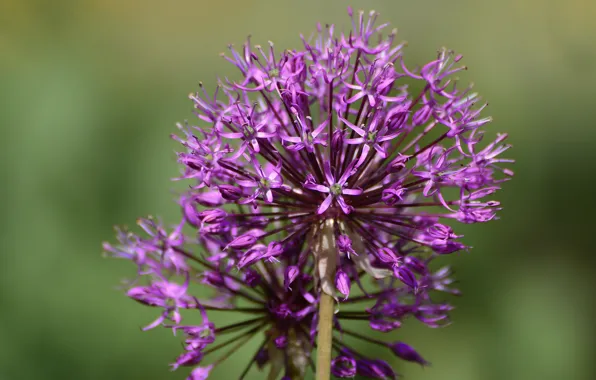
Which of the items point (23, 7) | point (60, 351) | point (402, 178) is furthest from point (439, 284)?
point (23, 7)

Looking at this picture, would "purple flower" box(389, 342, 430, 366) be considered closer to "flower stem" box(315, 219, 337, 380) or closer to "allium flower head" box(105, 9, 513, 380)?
"allium flower head" box(105, 9, 513, 380)

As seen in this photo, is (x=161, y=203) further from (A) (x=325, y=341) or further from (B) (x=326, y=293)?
(A) (x=325, y=341)

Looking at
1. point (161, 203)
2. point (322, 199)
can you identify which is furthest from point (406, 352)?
point (161, 203)

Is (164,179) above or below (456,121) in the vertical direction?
above

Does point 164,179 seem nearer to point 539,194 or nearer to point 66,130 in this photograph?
point 66,130

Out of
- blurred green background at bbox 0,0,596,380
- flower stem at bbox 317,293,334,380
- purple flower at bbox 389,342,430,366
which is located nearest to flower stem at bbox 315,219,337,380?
flower stem at bbox 317,293,334,380

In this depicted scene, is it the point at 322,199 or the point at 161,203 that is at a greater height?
the point at 161,203
